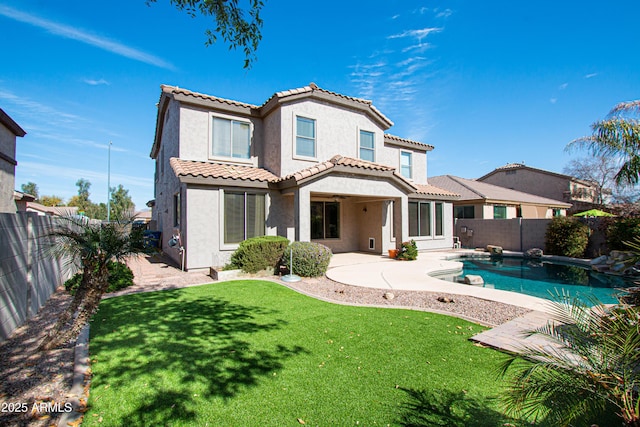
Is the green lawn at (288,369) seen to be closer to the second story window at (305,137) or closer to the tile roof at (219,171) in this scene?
the tile roof at (219,171)

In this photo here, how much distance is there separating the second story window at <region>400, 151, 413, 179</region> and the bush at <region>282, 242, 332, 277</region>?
37.4 feet

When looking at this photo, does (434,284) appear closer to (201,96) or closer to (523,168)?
(201,96)

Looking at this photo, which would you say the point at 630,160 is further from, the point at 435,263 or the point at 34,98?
the point at 34,98

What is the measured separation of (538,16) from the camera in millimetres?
12695

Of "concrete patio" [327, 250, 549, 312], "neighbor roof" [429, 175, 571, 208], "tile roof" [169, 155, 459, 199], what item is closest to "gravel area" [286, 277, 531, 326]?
"concrete patio" [327, 250, 549, 312]

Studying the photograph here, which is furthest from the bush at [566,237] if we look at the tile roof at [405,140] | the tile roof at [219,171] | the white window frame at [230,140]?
the white window frame at [230,140]

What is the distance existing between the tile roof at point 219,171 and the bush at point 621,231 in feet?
60.9

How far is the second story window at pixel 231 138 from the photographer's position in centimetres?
1448

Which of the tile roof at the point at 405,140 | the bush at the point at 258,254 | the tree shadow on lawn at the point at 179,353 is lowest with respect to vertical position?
the tree shadow on lawn at the point at 179,353

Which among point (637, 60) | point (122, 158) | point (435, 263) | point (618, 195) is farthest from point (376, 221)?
point (122, 158)

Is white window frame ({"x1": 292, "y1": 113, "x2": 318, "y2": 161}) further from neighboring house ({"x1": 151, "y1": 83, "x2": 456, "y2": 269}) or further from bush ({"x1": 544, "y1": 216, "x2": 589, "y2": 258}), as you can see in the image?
bush ({"x1": 544, "y1": 216, "x2": 589, "y2": 258})

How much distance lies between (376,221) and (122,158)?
123 ft

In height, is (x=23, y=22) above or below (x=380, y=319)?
above

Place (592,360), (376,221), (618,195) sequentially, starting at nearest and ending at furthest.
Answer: (592,360), (376,221), (618,195)
